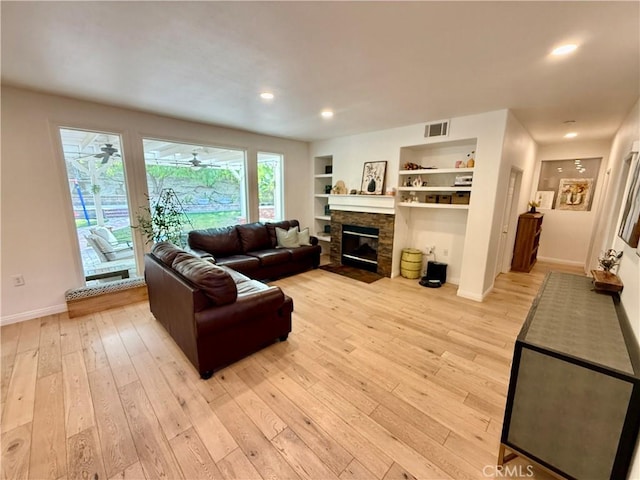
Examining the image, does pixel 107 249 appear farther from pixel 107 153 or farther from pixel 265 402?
pixel 265 402

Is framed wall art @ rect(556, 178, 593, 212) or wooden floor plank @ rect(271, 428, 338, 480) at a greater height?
framed wall art @ rect(556, 178, 593, 212)

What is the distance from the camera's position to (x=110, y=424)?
5.44 feet

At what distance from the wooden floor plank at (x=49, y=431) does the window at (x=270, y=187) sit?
3723 mm

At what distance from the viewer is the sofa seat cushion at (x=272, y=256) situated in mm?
4082

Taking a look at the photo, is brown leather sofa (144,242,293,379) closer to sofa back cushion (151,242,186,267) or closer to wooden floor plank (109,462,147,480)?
sofa back cushion (151,242,186,267)

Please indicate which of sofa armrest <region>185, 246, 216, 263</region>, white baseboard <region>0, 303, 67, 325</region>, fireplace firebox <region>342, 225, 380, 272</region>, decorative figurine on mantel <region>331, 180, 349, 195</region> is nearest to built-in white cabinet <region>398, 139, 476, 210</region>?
fireplace firebox <region>342, 225, 380, 272</region>

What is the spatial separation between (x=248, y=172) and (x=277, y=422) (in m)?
4.10

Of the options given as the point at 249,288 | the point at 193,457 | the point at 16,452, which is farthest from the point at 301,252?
the point at 16,452

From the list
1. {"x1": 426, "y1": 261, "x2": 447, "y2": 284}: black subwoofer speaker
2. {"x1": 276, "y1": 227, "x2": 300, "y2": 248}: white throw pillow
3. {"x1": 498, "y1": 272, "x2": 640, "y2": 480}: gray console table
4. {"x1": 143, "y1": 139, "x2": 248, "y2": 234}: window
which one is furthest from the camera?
{"x1": 276, "y1": 227, "x2": 300, "y2": 248}: white throw pillow

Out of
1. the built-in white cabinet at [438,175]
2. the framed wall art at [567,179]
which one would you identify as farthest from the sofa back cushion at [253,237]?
the framed wall art at [567,179]

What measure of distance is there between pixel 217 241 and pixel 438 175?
373 centimetres

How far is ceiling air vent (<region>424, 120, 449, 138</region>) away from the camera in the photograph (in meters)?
3.67

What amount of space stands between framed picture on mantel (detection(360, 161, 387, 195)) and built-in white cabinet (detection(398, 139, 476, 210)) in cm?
30

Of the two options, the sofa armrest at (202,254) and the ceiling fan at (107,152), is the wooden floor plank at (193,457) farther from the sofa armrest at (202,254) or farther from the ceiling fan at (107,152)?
Answer: the ceiling fan at (107,152)
